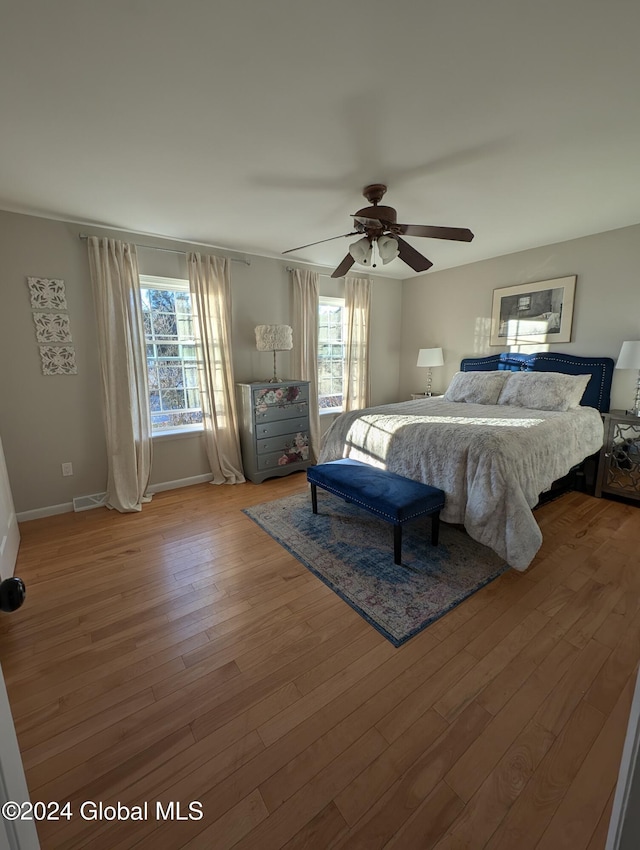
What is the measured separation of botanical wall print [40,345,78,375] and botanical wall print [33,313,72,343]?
0.07 m

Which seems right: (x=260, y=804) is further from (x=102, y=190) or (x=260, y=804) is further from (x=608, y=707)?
(x=102, y=190)

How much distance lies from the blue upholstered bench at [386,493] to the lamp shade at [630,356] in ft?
7.11

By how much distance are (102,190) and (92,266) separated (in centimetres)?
80

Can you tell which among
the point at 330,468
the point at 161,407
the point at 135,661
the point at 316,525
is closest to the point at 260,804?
the point at 135,661

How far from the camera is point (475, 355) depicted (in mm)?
4602

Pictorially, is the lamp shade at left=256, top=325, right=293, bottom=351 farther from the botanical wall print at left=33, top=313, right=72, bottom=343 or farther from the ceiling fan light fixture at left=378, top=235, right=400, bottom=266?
the botanical wall print at left=33, top=313, right=72, bottom=343

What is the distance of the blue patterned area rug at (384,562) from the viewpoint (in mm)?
1941

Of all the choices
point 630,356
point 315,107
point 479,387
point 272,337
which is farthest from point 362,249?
point 630,356

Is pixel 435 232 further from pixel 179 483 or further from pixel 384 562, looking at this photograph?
pixel 179 483

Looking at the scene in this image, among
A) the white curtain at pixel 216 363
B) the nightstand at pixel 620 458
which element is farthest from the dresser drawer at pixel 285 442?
the nightstand at pixel 620 458

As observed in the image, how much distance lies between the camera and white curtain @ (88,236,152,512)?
3135 mm

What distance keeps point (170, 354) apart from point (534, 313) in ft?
13.3

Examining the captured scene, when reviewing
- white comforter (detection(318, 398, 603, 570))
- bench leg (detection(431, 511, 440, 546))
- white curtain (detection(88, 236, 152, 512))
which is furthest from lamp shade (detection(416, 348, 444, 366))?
white curtain (detection(88, 236, 152, 512))

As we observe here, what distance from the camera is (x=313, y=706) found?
1429 millimetres
